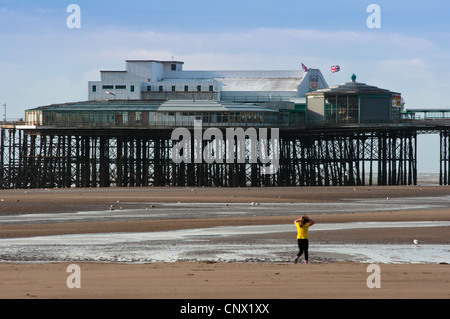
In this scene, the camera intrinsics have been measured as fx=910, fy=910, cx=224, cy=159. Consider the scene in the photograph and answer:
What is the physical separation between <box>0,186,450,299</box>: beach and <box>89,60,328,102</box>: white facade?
4940 centimetres

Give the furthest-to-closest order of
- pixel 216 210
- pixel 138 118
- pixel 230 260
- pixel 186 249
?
pixel 138 118 → pixel 216 210 → pixel 186 249 → pixel 230 260

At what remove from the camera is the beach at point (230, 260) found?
17.3 m

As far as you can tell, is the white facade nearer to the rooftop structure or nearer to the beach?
the rooftop structure

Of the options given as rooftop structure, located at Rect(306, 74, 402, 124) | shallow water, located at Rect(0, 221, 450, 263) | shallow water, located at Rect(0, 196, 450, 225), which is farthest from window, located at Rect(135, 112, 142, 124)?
shallow water, located at Rect(0, 221, 450, 263)

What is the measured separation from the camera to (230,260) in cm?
2342

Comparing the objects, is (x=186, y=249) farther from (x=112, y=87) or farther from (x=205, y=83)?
(x=112, y=87)

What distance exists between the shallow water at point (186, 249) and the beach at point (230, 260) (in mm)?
328

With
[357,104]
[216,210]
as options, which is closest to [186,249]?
[216,210]

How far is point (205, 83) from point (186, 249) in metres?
78.9

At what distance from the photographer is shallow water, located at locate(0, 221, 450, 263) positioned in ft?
78.5
